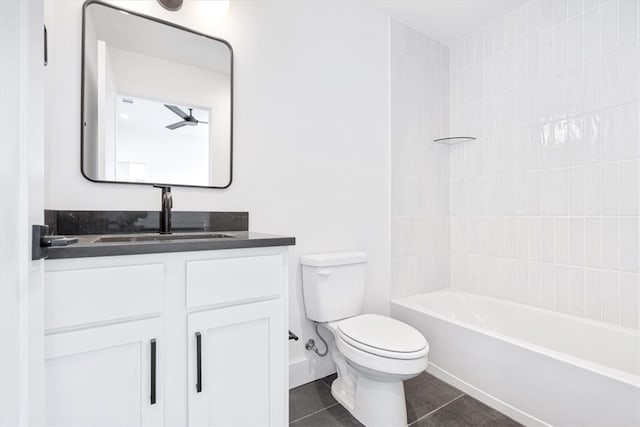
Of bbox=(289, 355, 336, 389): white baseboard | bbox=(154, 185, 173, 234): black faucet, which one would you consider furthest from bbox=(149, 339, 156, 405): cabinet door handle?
bbox=(289, 355, 336, 389): white baseboard

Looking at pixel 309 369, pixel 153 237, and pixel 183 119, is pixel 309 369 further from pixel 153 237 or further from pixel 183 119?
pixel 183 119

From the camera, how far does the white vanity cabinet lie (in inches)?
34.3

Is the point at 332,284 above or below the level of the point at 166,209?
below

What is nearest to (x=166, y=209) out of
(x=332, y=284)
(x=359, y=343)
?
(x=332, y=284)

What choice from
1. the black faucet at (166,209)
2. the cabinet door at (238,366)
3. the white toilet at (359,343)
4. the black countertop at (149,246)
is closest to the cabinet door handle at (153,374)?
the cabinet door at (238,366)

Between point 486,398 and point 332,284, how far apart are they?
40.5 inches

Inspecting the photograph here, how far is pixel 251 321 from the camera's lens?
1160 mm

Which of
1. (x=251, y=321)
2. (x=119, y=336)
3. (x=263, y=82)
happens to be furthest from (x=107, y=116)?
(x=251, y=321)

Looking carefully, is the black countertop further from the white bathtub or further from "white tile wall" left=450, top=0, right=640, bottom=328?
"white tile wall" left=450, top=0, right=640, bottom=328

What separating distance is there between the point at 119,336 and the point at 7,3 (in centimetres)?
83

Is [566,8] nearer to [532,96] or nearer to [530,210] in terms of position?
[532,96]

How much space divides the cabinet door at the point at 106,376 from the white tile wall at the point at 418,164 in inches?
66.0

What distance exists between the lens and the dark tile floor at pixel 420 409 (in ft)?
5.12

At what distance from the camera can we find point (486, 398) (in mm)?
1716
